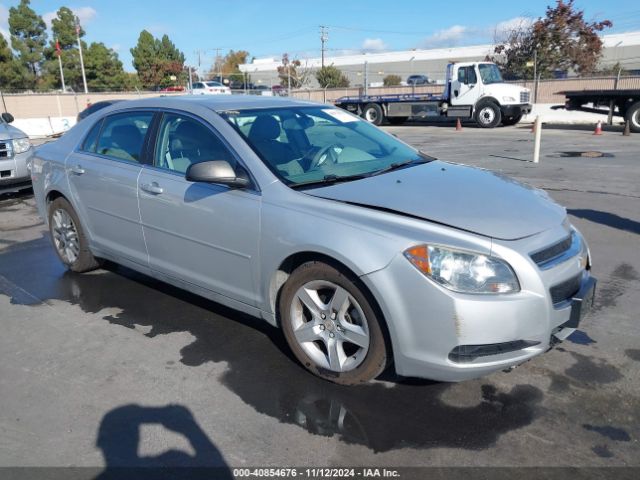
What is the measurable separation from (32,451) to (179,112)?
245 centimetres

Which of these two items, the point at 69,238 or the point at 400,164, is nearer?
the point at 400,164

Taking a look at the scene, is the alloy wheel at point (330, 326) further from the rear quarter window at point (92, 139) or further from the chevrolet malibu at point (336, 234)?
the rear quarter window at point (92, 139)

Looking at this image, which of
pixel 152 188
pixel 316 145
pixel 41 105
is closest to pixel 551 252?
pixel 316 145

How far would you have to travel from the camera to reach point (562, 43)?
35594mm

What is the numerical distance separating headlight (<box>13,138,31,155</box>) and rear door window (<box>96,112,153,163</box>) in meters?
5.29

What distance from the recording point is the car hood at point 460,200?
9.90 ft

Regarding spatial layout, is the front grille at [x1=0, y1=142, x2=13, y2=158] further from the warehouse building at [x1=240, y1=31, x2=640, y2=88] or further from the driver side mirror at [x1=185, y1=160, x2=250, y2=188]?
the warehouse building at [x1=240, y1=31, x2=640, y2=88]

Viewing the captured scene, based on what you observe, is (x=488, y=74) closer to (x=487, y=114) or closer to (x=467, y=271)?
(x=487, y=114)

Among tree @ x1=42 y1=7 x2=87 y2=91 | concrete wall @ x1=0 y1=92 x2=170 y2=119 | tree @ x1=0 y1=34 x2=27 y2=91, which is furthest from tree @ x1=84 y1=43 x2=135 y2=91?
concrete wall @ x1=0 y1=92 x2=170 y2=119

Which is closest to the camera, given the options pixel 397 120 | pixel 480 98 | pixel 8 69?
pixel 480 98

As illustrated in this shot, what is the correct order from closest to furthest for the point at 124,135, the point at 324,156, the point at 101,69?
the point at 324,156 → the point at 124,135 → the point at 101,69

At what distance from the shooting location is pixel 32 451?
2816 millimetres

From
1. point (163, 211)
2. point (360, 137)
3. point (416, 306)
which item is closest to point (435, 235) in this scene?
point (416, 306)

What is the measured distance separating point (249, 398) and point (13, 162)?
7.73 metres
